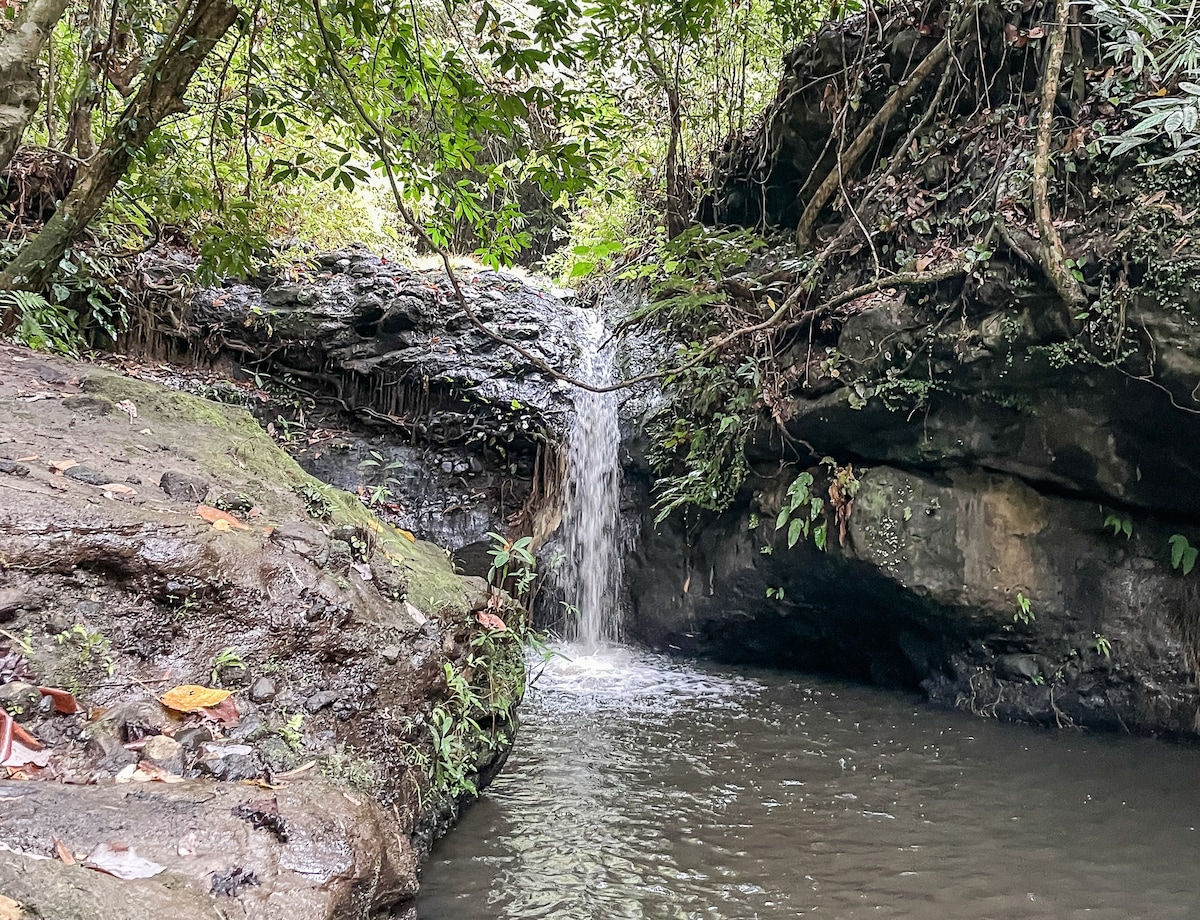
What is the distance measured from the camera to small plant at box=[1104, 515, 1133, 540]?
516 centimetres

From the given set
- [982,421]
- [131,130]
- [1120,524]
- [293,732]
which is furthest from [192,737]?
[1120,524]

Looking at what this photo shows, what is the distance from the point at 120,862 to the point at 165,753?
20.7 inches

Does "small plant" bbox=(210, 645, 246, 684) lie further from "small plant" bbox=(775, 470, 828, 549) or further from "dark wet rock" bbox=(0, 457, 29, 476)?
"small plant" bbox=(775, 470, 828, 549)

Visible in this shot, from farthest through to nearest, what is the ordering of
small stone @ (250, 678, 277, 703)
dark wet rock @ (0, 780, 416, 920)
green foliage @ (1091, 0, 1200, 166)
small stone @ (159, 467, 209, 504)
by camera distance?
green foliage @ (1091, 0, 1200, 166) < small stone @ (159, 467, 209, 504) < small stone @ (250, 678, 277, 703) < dark wet rock @ (0, 780, 416, 920)

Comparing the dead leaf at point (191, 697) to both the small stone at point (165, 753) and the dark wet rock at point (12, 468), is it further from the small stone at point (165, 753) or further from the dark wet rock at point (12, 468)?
the dark wet rock at point (12, 468)

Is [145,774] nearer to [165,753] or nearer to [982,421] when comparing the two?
[165,753]

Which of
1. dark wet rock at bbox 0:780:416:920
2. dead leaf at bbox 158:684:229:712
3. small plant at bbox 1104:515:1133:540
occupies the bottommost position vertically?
dark wet rock at bbox 0:780:416:920

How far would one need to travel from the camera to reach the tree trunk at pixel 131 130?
4469 millimetres

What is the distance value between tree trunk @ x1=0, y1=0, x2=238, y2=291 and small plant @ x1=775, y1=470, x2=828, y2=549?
5.29 m

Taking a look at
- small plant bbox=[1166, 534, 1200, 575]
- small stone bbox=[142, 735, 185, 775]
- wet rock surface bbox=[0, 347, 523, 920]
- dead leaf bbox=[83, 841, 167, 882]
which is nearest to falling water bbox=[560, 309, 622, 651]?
wet rock surface bbox=[0, 347, 523, 920]

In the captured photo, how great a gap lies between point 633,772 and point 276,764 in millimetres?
2526

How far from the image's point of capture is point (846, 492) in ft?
19.7

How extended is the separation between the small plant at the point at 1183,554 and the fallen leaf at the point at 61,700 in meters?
6.10

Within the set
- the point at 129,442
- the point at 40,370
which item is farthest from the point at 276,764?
the point at 40,370
